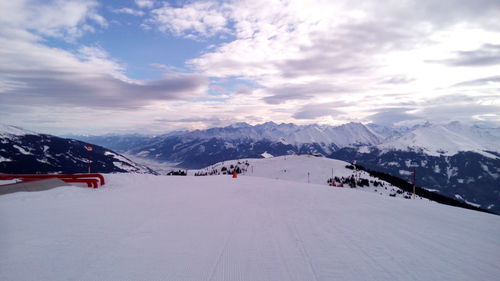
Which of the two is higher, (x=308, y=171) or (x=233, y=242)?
(x=233, y=242)

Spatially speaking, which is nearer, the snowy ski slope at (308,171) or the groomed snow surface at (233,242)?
the groomed snow surface at (233,242)

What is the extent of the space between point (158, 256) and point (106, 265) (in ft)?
3.51

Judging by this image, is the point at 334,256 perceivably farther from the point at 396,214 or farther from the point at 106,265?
the point at 396,214

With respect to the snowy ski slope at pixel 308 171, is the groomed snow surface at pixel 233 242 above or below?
above

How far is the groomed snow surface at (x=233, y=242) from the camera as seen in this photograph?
5.62m

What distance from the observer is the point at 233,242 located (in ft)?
23.9

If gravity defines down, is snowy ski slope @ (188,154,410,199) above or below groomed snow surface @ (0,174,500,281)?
below

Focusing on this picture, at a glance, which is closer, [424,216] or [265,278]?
[265,278]

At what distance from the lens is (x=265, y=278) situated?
5387 mm

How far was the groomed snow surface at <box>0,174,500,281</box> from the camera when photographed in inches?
221

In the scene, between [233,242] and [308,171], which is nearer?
[233,242]

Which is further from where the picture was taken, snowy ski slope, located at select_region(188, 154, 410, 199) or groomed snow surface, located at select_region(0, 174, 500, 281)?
snowy ski slope, located at select_region(188, 154, 410, 199)

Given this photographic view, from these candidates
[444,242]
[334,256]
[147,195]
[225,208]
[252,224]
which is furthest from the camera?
[147,195]

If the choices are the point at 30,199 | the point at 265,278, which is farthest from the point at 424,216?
the point at 30,199
